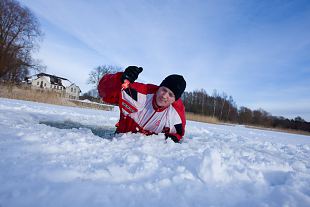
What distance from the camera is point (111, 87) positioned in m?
3.01

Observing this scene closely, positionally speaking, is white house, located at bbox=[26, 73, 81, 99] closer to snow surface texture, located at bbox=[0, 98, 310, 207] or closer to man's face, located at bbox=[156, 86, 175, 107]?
man's face, located at bbox=[156, 86, 175, 107]

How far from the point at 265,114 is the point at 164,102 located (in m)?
57.3

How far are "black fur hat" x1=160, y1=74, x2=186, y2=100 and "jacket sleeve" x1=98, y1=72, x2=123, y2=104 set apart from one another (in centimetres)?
69

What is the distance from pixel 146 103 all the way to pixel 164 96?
14.1 inches

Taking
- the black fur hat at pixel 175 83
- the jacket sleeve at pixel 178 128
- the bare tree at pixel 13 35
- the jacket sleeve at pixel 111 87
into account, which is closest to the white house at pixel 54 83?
the bare tree at pixel 13 35

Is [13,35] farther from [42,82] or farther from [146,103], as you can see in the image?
[42,82]

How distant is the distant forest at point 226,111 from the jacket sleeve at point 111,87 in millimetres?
45562

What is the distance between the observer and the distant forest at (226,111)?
47844 mm

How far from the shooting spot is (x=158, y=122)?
3.24 meters

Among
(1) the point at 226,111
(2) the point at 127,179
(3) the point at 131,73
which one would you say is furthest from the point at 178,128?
(1) the point at 226,111

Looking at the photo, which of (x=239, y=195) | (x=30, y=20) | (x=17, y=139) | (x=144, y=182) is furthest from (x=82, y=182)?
(x=30, y=20)

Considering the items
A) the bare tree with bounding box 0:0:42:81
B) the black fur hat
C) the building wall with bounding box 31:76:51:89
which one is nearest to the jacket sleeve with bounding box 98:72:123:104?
the black fur hat

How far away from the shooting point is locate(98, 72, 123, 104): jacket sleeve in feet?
9.79

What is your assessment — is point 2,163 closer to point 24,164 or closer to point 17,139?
point 24,164
